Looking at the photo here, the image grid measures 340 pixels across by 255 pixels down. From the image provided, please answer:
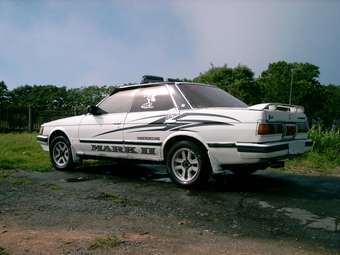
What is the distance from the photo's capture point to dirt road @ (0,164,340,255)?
2.84 meters

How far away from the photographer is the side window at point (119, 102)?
19.9 ft

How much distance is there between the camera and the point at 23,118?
66.5 feet

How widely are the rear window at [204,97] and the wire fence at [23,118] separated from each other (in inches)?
617

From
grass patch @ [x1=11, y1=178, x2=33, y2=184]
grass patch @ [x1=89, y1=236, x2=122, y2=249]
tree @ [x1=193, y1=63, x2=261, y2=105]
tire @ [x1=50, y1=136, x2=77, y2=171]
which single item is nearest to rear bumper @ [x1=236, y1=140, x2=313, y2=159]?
grass patch @ [x1=89, y1=236, x2=122, y2=249]

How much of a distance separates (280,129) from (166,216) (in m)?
2.10

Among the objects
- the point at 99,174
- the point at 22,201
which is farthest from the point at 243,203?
the point at 99,174

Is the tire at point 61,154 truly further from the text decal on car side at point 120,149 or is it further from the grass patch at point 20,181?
the grass patch at point 20,181

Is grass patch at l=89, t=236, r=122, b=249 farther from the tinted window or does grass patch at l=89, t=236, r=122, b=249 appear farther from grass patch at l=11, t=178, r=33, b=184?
grass patch at l=11, t=178, r=33, b=184

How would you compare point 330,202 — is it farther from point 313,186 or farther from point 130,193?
point 130,193

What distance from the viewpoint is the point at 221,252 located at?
2711 millimetres

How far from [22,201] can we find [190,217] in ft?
7.03

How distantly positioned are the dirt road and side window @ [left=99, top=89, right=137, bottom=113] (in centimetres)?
124

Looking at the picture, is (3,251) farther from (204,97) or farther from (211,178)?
(211,178)

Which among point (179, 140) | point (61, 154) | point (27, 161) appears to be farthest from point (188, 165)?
point (27, 161)
